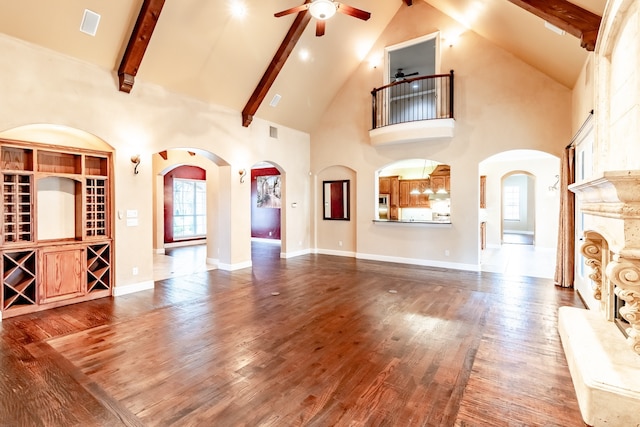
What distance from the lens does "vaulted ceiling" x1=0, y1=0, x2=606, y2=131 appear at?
399 centimetres

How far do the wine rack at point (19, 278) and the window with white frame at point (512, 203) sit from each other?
669 inches

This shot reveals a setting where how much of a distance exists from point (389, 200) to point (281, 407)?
9672mm

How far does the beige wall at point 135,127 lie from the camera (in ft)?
13.1

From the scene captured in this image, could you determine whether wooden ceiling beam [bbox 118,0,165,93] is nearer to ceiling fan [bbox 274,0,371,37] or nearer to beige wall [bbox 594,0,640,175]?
ceiling fan [bbox 274,0,371,37]

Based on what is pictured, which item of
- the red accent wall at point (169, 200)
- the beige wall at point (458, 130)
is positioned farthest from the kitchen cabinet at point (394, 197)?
the red accent wall at point (169, 200)

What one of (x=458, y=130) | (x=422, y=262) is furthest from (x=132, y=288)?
(x=458, y=130)

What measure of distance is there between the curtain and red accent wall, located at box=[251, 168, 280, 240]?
8.17 meters

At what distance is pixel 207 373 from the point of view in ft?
8.66

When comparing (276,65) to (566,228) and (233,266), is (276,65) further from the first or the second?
(566,228)

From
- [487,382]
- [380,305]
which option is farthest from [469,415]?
[380,305]

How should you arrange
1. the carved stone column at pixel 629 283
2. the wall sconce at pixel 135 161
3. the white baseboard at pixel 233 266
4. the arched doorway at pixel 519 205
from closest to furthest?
the carved stone column at pixel 629 283, the wall sconce at pixel 135 161, the white baseboard at pixel 233 266, the arched doorway at pixel 519 205

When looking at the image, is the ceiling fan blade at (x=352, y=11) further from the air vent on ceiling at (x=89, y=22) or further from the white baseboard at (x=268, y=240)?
the white baseboard at (x=268, y=240)

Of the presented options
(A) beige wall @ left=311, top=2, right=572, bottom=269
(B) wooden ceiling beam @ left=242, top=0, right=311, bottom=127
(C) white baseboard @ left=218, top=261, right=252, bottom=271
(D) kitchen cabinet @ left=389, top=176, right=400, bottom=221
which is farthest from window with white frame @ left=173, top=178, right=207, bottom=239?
(D) kitchen cabinet @ left=389, top=176, right=400, bottom=221

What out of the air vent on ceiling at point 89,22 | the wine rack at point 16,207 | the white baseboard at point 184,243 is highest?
the air vent on ceiling at point 89,22
